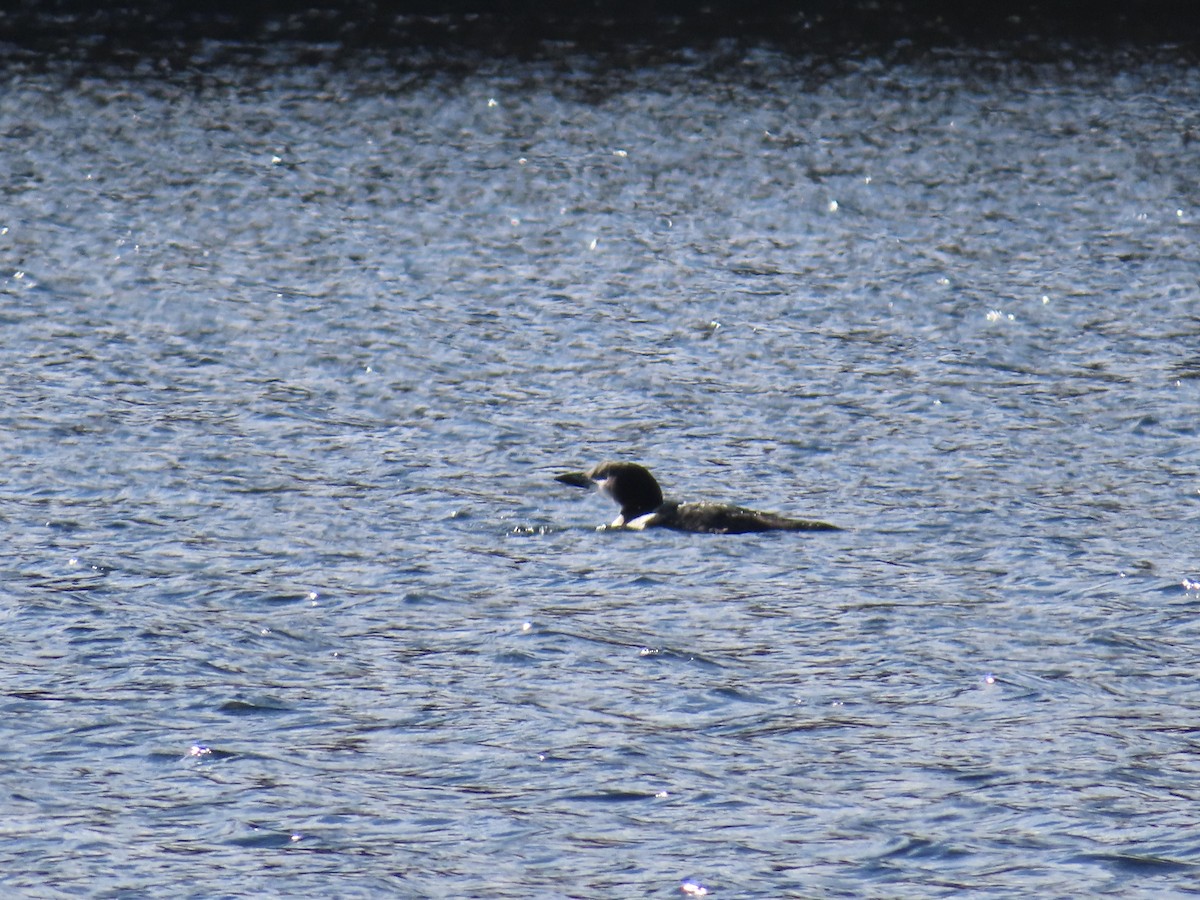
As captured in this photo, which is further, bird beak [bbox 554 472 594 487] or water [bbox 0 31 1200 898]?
bird beak [bbox 554 472 594 487]

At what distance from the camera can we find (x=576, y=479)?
49.6ft

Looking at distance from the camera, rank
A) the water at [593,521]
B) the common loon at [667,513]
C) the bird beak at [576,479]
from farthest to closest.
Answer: the bird beak at [576,479] → the common loon at [667,513] → the water at [593,521]

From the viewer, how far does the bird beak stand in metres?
15.0

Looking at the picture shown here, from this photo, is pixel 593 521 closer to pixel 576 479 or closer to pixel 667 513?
pixel 667 513

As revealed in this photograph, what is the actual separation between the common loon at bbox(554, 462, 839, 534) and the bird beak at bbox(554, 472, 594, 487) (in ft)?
0.85

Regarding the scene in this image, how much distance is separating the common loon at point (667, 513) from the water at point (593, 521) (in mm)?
190

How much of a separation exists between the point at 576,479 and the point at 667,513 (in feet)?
3.54

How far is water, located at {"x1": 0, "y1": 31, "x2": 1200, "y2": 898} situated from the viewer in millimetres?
9258

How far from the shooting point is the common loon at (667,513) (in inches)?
545

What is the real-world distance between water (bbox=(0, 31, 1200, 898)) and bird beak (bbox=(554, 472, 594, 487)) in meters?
0.25

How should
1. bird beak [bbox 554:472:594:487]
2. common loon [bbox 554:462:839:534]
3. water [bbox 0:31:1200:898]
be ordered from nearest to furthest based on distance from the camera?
water [bbox 0:31:1200:898]
common loon [bbox 554:462:839:534]
bird beak [bbox 554:472:594:487]

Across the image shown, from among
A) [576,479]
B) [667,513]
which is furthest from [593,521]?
[576,479]

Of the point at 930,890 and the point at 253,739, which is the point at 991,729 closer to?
the point at 930,890

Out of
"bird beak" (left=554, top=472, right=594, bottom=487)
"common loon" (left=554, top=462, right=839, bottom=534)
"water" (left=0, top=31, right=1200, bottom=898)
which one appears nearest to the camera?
"water" (left=0, top=31, right=1200, bottom=898)
